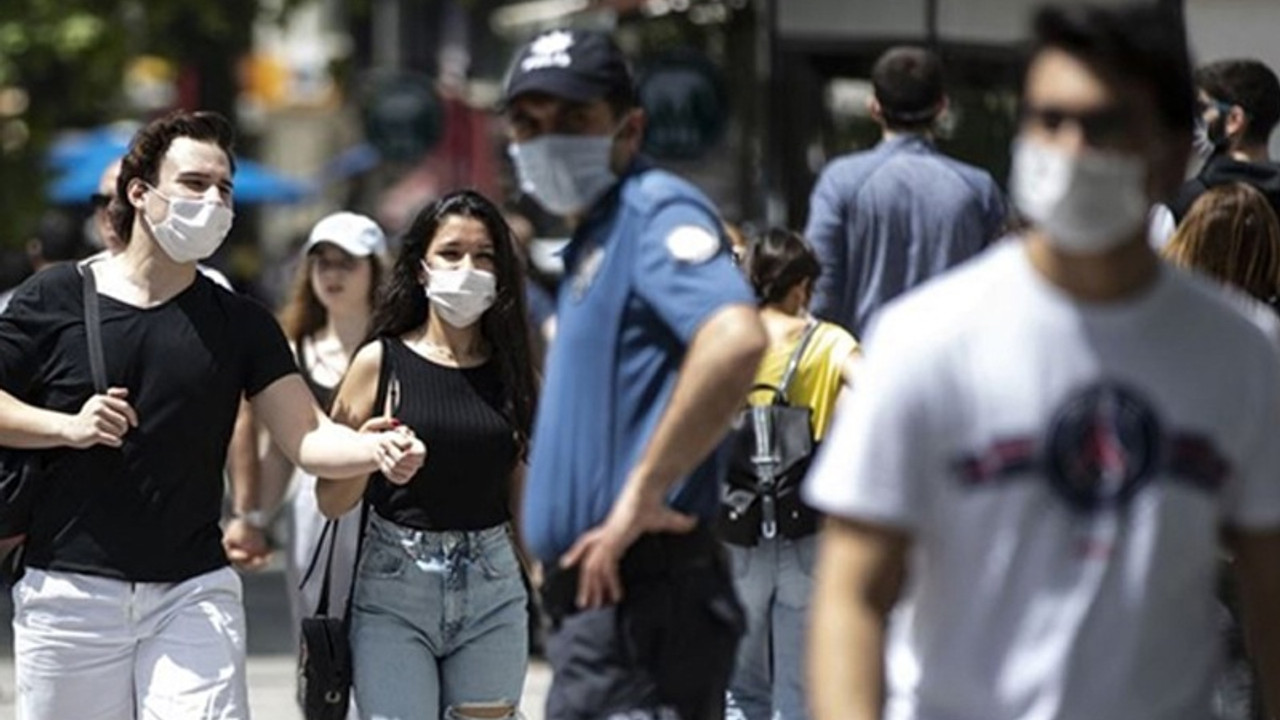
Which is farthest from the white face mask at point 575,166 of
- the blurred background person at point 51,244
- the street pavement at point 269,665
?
the blurred background person at point 51,244

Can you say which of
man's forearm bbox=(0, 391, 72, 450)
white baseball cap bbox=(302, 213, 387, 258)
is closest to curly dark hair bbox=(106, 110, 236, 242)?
man's forearm bbox=(0, 391, 72, 450)

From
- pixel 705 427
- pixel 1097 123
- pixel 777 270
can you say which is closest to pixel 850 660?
pixel 1097 123

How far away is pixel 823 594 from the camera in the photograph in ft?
14.2

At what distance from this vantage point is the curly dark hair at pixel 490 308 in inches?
311

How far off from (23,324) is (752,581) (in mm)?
2407

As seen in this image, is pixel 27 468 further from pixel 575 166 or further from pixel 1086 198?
pixel 1086 198

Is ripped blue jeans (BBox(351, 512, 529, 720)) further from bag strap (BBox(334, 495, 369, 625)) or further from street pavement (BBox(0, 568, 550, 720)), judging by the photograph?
street pavement (BBox(0, 568, 550, 720))

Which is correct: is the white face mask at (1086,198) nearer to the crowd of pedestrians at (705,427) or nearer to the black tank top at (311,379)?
the crowd of pedestrians at (705,427)

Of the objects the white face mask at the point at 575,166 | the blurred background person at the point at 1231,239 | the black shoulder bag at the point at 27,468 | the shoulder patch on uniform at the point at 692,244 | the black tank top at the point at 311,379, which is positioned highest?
the white face mask at the point at 575,166

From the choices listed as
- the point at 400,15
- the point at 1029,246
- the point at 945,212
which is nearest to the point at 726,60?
the point at 945,212

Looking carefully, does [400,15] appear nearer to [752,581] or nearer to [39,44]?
[39,44]

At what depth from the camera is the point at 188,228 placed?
7.33 metres

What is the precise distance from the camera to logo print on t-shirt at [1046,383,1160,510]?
4.20 metres

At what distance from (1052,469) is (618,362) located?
5.11 ft
